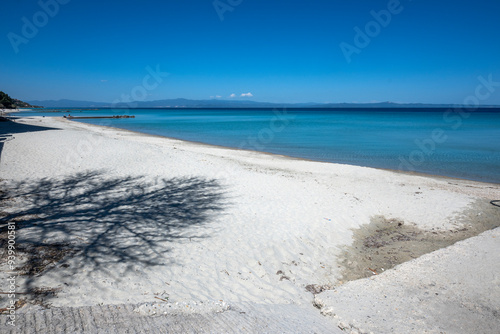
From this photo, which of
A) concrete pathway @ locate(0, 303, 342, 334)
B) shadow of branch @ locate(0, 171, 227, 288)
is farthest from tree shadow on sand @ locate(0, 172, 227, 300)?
concrete pathway @ locate(0, 303, 342, 334)

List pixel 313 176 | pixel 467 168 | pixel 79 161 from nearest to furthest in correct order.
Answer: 1. pixel 79 161
2. pixel 313 176
3. pixel 467 168

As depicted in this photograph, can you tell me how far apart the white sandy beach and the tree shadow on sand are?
32 millimetres

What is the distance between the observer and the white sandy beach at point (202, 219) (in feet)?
13.5

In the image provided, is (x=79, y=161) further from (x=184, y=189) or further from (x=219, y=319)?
(x=219, y=319)

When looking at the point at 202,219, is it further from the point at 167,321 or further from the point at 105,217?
the point at 167,321

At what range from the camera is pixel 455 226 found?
7180 millimetres

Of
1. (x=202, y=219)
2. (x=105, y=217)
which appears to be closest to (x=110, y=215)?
(x=105, y=217)

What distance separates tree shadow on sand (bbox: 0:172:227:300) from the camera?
4605 millimetres

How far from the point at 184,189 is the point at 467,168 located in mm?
16010

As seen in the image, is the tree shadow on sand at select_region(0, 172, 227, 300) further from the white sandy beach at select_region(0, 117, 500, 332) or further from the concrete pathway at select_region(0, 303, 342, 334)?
the concrete pathway at select_region(0, 303, 342, 334)

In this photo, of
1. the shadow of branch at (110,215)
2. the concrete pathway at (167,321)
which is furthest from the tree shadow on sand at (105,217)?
the concrete pathway at (167,321)

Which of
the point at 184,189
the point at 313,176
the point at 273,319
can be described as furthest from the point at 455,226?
the point at 184,189

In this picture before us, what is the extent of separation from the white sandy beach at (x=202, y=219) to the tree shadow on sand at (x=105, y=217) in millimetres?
32

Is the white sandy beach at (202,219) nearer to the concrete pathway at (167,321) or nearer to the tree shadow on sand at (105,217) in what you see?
the tree shadow on sand at (105,217)
